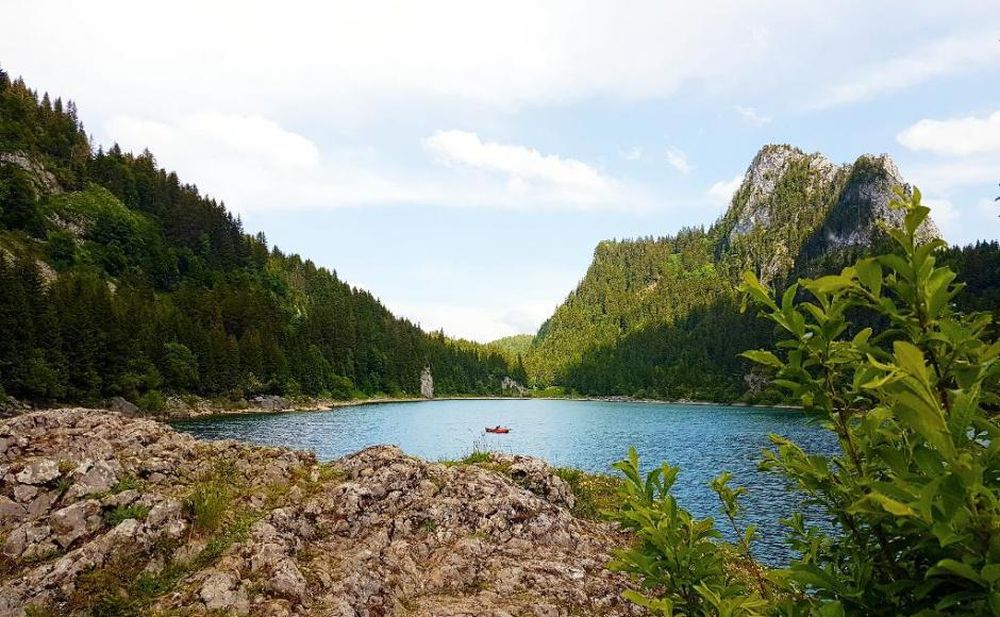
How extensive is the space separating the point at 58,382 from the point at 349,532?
6783cm

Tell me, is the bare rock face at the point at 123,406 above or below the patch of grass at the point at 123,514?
below

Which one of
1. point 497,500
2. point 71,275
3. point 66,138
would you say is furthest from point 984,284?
point 66,138

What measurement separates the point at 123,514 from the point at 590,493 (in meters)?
15.4

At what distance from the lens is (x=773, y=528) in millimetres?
27078

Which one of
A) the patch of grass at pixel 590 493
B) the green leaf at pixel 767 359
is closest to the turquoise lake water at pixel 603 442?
the patch of grass at pixel 590 493

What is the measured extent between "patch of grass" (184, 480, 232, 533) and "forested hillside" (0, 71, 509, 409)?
210ft

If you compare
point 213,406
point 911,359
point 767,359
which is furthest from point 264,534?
point 213,406

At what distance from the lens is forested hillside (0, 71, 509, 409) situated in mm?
66938

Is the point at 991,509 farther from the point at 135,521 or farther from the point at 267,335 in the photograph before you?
the point at 267,335

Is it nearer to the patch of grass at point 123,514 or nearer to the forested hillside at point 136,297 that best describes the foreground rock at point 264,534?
the patch of grass at point 123,514

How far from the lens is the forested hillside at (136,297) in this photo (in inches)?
2635

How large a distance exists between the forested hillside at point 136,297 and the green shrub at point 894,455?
78.1 metres

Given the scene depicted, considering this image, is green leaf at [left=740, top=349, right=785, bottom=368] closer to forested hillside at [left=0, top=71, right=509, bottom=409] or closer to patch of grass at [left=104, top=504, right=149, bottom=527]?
patch of grass at [left=104, top=504, right=149, bottom=527]

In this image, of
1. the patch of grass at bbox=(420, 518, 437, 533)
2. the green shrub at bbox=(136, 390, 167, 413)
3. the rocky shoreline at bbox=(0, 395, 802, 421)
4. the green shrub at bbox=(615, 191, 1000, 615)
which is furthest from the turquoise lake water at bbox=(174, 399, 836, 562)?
the green shrub at bbox=(615, 191, 1000, 615)
